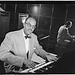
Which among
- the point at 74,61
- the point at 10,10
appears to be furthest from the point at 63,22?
the point at 10,10

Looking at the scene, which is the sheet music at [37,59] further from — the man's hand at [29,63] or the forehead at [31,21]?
the forehead at [31,21]

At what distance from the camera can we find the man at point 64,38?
8.80ft

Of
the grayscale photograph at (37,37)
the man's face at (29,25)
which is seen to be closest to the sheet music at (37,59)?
the grayscale photograph at (37,37)

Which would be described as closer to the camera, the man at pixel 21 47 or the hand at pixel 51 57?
the man at pixel 21 47

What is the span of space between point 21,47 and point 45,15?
650 millimetres

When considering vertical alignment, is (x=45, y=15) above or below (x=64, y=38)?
above

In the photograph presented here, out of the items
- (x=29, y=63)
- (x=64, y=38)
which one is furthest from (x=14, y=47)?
(x=64, y=38)

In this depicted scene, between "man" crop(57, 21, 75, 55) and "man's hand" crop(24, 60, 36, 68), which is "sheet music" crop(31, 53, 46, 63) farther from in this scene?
"man" crop(57, 21, 75, 55)

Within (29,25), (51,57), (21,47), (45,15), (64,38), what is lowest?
(51,57)

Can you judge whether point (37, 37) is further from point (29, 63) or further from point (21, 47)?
point (29, 63)

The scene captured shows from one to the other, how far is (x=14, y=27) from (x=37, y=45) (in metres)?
0.48

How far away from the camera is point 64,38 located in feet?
8.89

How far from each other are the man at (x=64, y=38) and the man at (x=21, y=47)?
0.26 m

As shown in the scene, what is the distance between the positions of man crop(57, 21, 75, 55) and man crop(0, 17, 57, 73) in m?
0.26
